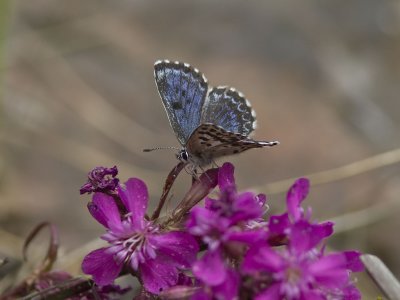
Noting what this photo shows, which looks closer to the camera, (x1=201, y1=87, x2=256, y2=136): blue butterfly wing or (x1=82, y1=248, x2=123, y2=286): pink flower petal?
(x1=82, y1=248, x2=123, y2=286): pink flower petal

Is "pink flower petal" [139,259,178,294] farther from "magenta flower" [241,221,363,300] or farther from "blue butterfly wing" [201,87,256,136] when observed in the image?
"blue butterfly wing" [201,87,256,136]

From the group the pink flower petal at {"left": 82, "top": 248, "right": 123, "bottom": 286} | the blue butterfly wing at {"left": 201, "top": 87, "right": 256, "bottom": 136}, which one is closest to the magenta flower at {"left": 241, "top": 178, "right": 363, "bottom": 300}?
the pink flower petal at {"left": 82, "top": 248, "right": 123, "bottom": 286}

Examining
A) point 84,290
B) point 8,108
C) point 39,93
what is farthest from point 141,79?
point 84,290

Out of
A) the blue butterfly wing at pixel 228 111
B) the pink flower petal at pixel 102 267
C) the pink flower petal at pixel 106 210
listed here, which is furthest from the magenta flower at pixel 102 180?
the blue butterfly wing at pixel 228 111

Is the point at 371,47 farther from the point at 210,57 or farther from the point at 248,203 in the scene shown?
the point at 248,203

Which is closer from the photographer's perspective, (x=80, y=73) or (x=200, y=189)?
(x=200, y=189)

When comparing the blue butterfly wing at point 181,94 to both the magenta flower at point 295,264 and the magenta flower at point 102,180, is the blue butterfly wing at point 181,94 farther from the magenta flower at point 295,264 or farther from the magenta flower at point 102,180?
the magenta flower at point 295,264
